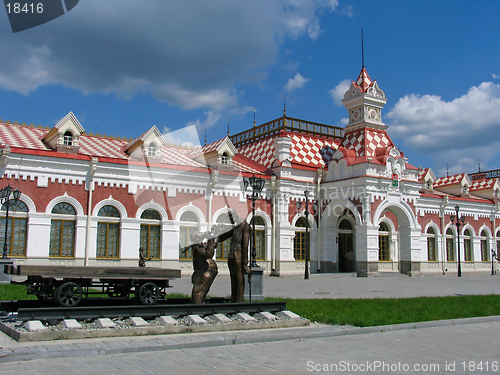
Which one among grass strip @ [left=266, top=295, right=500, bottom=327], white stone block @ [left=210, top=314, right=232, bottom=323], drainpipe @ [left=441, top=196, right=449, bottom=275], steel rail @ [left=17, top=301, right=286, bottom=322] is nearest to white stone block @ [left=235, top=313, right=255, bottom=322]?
steel rail @ [left=17, top=301, right=286, bottom=322]

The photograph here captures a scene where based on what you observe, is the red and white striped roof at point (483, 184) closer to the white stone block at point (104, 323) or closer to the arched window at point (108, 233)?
the arched window at point (108, 233)

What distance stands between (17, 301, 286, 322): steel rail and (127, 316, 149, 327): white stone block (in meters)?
0.20

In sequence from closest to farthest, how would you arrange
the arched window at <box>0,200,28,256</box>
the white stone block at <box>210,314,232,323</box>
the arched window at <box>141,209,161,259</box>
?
the white stone block at <box>210,314,232,323</box>, the arched window at <box>0,200,28,256</box>, the arched window at <box>141,209,161,259</box>

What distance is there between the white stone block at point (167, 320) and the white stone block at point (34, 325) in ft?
A: 6.68

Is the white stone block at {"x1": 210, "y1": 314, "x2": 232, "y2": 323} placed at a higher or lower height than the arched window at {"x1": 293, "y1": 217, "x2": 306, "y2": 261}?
lower

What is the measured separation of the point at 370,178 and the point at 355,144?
3.26 m

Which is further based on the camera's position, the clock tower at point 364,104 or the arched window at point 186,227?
the clock tower at point 364,104

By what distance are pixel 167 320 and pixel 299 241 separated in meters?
19.9

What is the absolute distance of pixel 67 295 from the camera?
9.81m

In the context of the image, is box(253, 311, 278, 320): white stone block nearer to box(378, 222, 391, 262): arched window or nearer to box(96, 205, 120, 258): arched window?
box(96, 205, 120, 258): arched window

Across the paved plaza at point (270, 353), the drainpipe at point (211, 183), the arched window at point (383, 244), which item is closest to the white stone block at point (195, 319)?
the paved plaza at point (270, 353)

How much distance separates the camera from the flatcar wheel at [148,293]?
10.6 metres

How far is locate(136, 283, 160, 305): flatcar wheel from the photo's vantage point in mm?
10579

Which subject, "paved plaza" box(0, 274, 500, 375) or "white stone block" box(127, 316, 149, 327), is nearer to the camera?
"paved plaza" box(0, 274, 500, 375)
